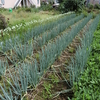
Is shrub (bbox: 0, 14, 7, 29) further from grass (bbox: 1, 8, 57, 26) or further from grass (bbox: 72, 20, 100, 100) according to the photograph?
grass (bbox: 72, 20, 100, 100)

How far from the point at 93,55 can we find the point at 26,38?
4.88 feet

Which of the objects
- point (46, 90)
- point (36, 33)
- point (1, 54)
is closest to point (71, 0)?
point (36, 33)

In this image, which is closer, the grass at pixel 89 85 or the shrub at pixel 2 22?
the grass at pixel 89 85

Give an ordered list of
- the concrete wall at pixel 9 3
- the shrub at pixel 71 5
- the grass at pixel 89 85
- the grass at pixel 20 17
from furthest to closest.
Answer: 1. the concrete wall at pixel 9 3
2. the shrub at pixel 71 5
3. the grass at pixel 20 17
4. the grass at pixel 89 85

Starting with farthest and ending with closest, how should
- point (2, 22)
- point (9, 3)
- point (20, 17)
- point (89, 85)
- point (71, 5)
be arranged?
point (9, 3) < point (71, 5) < point (20, 17) < point (2, 22) < point (89, 85)

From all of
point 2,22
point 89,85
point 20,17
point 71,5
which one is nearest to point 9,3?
point 71,5

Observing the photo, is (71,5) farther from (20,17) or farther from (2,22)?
(2,22)

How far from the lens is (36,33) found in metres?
3.25

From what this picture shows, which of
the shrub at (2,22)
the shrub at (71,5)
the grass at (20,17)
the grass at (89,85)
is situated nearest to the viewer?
the grass at (89,85)

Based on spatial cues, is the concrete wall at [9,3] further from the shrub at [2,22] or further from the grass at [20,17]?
the shrub at [2,22]

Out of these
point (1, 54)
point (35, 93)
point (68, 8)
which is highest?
point (68, 8)

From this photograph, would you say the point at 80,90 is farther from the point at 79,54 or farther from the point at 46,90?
the point at 79,54

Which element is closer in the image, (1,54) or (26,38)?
(1,54)

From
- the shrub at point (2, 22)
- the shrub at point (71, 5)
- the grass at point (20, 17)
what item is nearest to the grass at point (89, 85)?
the shrub at point (2, 22)
